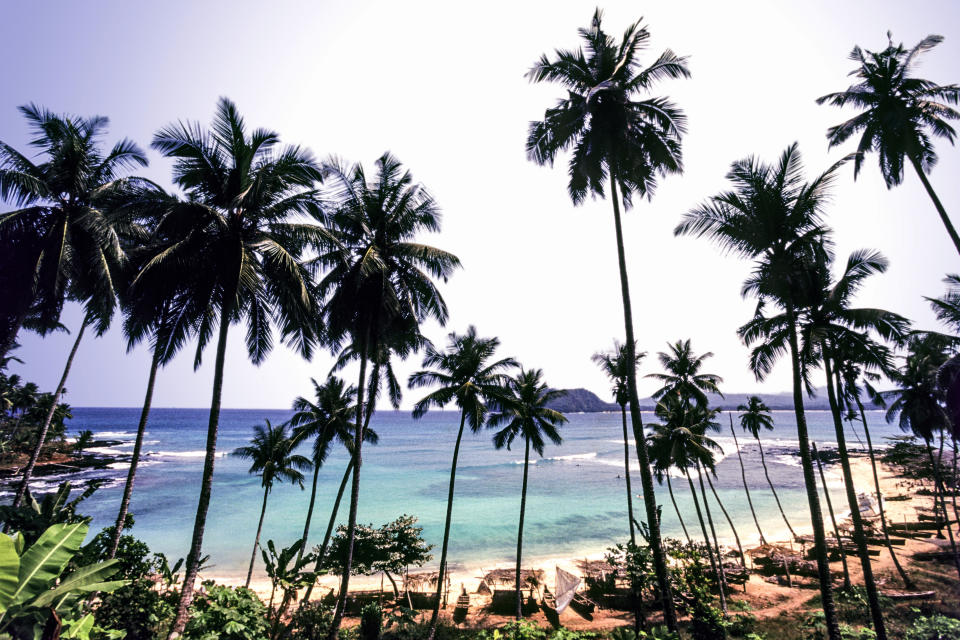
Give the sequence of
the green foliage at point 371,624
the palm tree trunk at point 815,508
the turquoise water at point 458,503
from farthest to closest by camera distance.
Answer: the turquoise water at point 458,503, the green foliage at point 371,624, the palm tree trunk at point 815,508

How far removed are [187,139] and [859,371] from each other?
23.0 meters

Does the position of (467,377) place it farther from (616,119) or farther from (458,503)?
(458,503)

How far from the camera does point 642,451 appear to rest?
943 centimetres

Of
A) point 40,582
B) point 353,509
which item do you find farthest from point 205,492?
point 353,509

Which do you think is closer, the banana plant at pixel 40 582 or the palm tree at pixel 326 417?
the banana plant at pixel 40 582

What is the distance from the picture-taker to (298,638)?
1282 cm

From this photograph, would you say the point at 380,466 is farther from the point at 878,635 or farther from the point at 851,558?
the point at 878,635

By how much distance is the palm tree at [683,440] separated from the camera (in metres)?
18.9

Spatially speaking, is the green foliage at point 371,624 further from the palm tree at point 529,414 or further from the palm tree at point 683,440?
the palm tree at point 683,440

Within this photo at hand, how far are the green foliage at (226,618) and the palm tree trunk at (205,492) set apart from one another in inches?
11.6

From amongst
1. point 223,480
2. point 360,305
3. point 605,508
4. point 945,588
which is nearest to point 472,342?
point 360,305

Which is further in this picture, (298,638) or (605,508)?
(605,508)

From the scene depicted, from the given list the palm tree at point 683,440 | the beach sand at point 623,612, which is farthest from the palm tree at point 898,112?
the beach sand at point 623,612

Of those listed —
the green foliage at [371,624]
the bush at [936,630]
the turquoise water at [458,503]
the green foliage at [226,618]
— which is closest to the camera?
the green foliage at [226,618]
